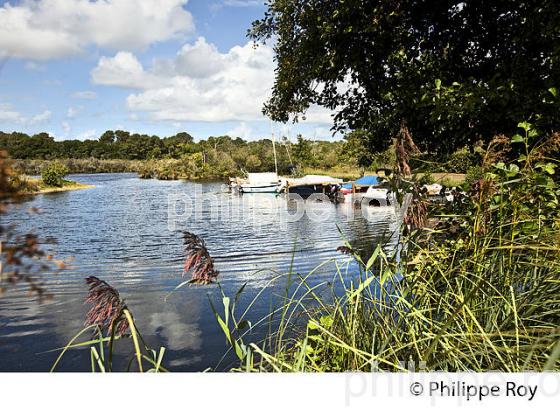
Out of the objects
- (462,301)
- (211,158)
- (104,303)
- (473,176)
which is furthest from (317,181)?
(211,158)

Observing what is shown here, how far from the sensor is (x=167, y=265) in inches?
307

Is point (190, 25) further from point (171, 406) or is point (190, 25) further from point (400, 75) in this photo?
point (171, 406)

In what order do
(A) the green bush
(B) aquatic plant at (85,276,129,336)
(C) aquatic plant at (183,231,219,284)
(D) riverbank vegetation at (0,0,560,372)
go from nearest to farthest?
(B) aquatic plant at (85,276,129,336) < (C) aquatic plant at (183,231,219,284) < (D) riverbank vegetation at (0,0,560,372) < (A) the green bush

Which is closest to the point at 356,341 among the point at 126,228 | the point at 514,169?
the point at 514,169

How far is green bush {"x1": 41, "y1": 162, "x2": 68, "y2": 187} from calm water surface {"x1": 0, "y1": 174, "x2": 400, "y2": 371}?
5.50 m

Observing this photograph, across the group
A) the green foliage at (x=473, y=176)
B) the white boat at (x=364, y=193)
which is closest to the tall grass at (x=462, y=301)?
the green foliage at (x=473, y=176)

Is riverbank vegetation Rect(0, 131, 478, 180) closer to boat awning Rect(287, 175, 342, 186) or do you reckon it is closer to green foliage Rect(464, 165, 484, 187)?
boat awning Rect(287, 175, 342, 186)

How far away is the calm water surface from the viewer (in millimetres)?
3953

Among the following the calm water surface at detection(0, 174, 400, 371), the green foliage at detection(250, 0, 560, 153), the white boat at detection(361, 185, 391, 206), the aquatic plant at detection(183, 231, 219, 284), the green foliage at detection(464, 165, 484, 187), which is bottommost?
the calm water surface at detection(0, 174, 400, 371)

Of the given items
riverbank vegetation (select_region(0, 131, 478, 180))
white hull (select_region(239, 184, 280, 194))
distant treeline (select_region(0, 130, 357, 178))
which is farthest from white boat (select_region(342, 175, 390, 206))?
distant treeline (select_region(0, 130, 357, 178))

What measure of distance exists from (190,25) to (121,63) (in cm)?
573

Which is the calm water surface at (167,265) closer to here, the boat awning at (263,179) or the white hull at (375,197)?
the white hull at (375,197)

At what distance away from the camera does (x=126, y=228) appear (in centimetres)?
1270

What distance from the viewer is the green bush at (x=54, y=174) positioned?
22.5 metres
